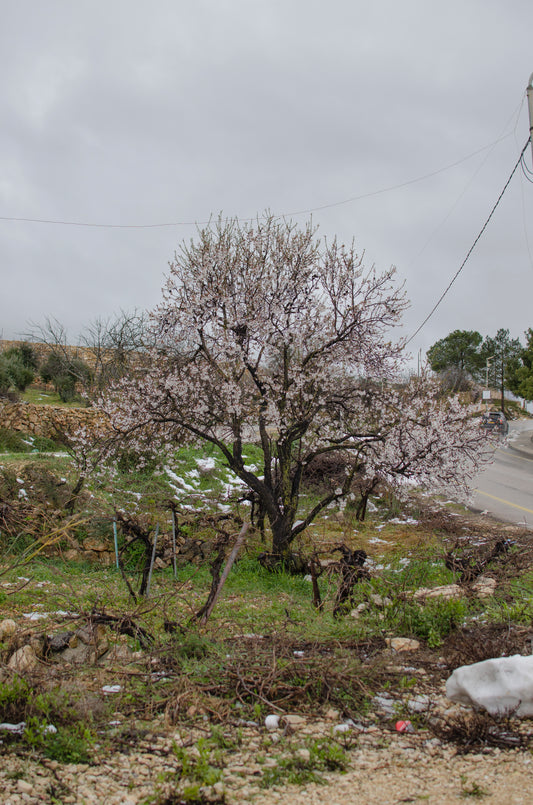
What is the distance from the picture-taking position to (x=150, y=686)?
339 cm

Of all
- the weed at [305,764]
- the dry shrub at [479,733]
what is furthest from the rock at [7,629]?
the dry shrub at [479,733]

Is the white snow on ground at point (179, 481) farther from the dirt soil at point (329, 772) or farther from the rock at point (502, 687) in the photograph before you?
the rock at point (502, 687)

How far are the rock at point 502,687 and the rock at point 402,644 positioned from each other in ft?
3.32

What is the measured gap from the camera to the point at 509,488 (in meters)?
17.5

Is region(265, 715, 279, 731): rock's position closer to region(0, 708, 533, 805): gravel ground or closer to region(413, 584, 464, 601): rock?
region(0, 708, 533, 805): gravel ground

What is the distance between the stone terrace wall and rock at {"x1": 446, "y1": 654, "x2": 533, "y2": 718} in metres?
14.7

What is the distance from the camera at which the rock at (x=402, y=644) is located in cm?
420

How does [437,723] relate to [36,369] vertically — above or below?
below

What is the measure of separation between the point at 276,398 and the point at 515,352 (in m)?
61.3

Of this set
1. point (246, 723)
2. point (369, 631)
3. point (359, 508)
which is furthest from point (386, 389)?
point (246, 723)

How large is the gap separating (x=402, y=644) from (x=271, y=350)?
217 inches

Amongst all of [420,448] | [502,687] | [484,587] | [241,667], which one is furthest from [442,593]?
[420,448]

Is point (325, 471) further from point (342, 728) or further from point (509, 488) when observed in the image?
point (342, 728)

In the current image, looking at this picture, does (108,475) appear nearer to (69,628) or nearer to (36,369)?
(69,628)
